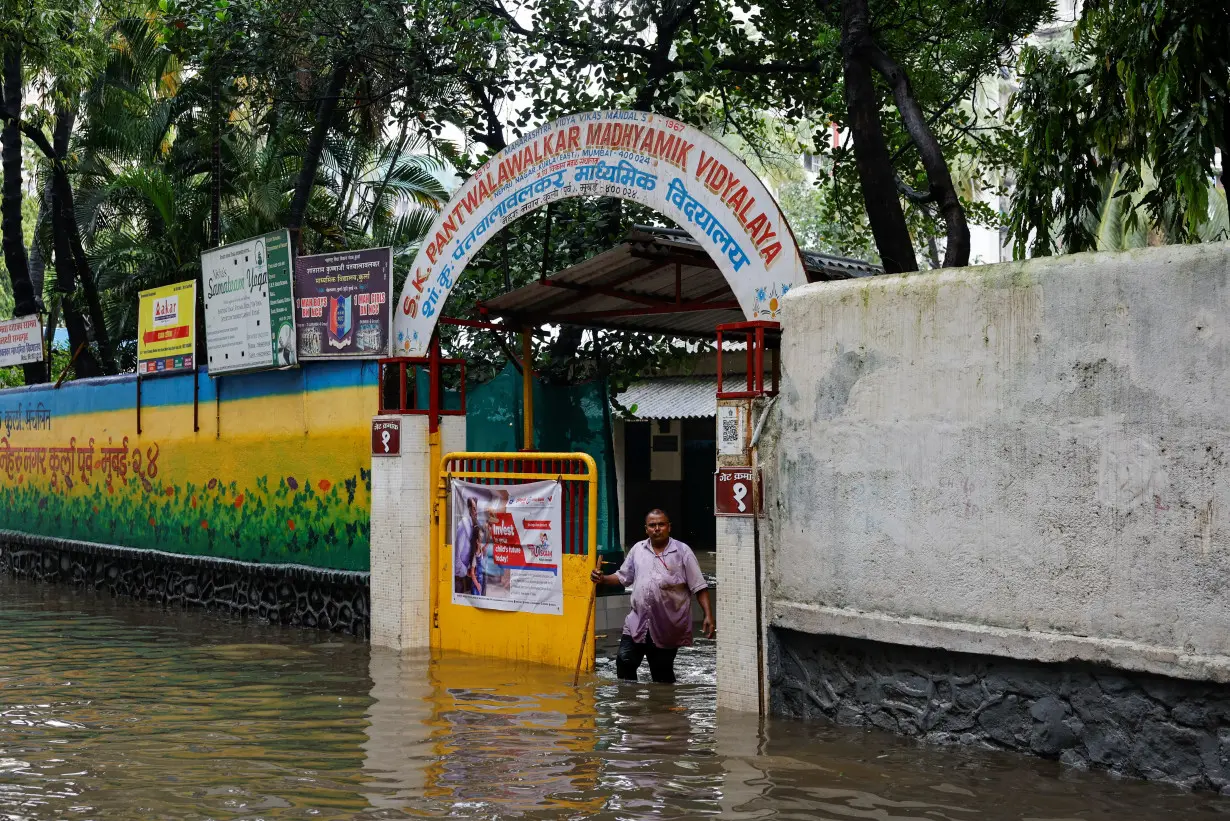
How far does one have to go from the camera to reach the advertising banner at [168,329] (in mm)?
15383

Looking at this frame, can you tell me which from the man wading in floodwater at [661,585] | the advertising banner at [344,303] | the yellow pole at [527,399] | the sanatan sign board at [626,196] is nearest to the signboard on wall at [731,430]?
the sanatan sign board at [626,196]

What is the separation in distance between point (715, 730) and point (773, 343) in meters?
2.69

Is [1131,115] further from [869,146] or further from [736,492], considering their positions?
[736,492]

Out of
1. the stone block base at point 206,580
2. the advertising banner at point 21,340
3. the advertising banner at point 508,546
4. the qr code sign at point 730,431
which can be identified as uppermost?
the advertising banner at point 21,340

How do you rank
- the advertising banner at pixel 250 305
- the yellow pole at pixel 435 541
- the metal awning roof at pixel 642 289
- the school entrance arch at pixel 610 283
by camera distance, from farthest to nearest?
the advertising banner at pixel 250 305
the yellow pole at pixel 435 541
the metal awning roof at pixel 642 289
the school entrance arch at pixel 610 283

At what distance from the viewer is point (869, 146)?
11305 mm

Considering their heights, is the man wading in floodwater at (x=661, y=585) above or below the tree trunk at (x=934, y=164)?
below

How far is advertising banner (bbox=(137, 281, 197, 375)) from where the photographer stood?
15383 mm

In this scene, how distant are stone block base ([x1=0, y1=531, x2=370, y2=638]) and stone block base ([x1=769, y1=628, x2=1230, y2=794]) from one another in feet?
17.9

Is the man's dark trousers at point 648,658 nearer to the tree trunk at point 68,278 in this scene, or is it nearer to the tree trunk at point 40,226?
the tree trunk at point 68,278

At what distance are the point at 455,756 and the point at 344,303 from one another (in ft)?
20.4

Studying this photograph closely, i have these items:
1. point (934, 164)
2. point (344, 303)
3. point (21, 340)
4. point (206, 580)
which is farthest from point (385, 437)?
point (21, 340)

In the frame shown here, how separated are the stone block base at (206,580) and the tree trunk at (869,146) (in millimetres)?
5766

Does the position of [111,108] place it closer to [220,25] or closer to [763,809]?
[220,25]
